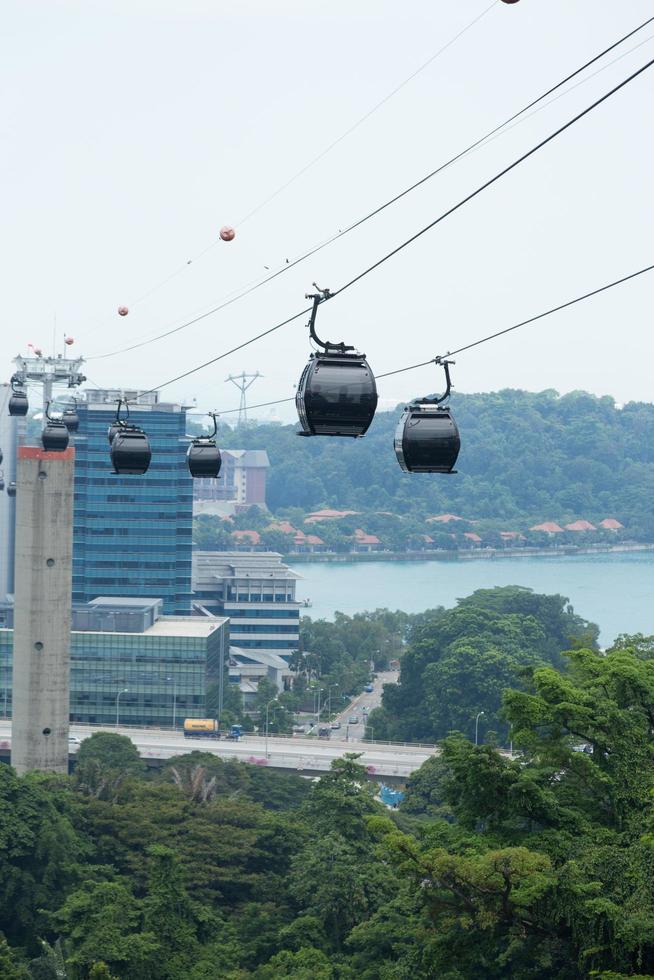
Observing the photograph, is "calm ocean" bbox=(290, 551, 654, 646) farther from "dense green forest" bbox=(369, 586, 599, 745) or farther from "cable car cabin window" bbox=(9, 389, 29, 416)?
"cable car cabin window" bbox=(9, 389, 29, 416)

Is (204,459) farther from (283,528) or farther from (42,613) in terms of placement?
(283,528)

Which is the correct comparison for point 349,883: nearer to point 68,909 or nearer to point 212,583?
point 68,909

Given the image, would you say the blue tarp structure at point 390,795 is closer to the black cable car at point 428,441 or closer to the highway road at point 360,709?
the highway road at point 360,709

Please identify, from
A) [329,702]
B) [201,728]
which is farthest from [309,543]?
[201,728]

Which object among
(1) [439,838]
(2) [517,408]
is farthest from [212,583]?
(2) [517,408]

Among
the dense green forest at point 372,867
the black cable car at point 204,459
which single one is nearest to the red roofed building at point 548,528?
the dense green forest at point 372,867
